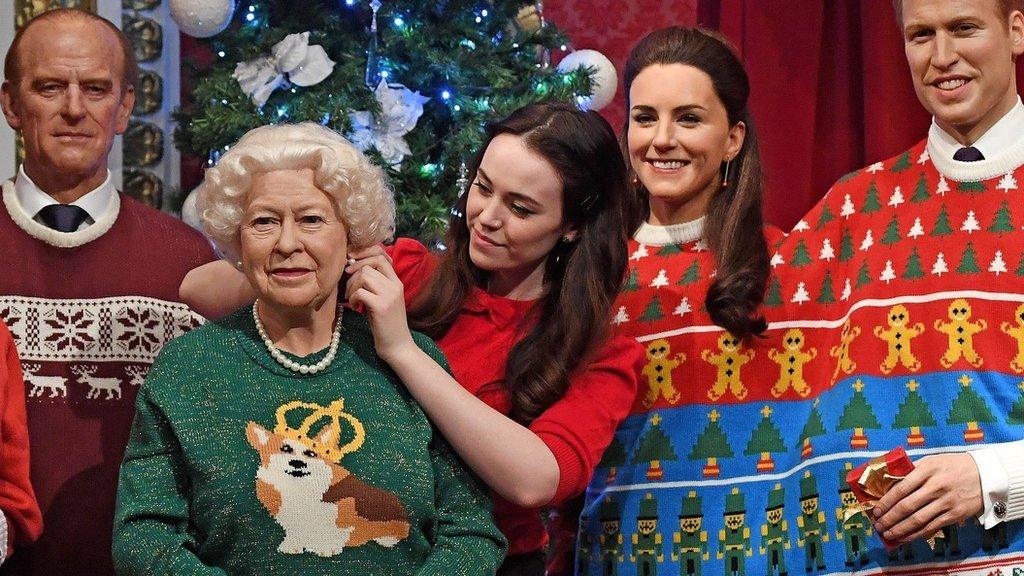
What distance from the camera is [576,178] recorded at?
8.68 ft

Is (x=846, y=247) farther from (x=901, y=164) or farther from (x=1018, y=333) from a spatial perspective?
(x=1018, y=333)

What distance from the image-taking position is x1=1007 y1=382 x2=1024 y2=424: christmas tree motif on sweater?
96.7 inches

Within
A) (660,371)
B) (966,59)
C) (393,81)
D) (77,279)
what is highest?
(393,81)

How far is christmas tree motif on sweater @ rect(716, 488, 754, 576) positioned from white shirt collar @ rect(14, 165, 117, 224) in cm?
151

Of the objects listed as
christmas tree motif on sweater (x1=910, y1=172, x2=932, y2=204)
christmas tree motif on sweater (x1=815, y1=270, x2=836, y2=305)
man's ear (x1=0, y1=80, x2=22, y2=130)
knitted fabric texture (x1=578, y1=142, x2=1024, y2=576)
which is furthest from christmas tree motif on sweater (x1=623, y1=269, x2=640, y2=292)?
man's ear (x1=0, y1=80, x2=22, y2=130)

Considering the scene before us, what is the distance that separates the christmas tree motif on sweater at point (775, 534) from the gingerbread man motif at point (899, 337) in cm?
35

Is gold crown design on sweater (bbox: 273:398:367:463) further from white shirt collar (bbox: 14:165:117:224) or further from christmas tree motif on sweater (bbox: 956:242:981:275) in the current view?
christmas tree motif on sweater (bbox: 956:242:981:275)

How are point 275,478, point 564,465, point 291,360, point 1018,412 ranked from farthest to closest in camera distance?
point 1018,412 < point 564,465 < point 291,360 < point 275,478

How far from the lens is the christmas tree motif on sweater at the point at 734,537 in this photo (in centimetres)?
271

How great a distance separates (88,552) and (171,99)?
2.35m

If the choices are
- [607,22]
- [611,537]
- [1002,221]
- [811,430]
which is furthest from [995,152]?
[607,22]

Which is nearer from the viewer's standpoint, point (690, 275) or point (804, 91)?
point (690, 275)

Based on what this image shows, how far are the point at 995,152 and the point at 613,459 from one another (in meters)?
0.99

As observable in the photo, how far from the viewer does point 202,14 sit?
4.11 metres
